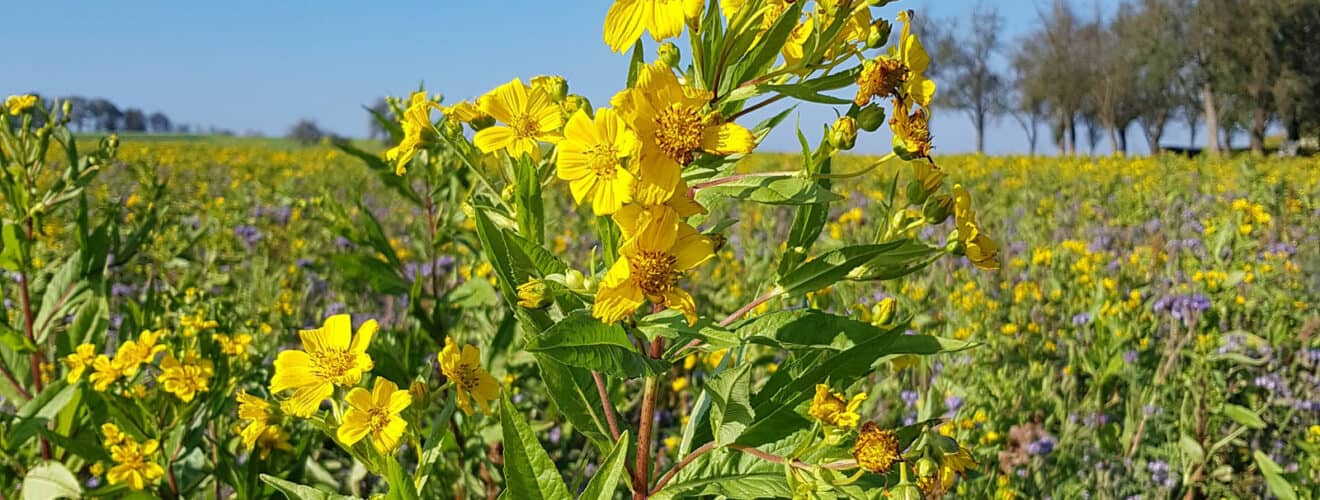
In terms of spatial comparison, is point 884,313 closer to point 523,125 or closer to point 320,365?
point 523,125

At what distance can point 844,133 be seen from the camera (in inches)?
34.9

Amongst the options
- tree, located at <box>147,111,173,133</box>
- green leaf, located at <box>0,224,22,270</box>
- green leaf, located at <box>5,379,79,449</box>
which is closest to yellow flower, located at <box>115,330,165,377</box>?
green leaf, located at <box>5,379,79,449</box>

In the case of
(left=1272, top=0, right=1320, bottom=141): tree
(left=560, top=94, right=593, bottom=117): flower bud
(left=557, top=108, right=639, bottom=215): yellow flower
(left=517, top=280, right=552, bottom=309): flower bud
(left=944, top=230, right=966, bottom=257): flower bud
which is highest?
(left=1272, top=0, right=1320, bottom=141): tree

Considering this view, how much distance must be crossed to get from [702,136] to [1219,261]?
3095 mm

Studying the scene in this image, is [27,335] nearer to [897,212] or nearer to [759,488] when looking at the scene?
[759,488]

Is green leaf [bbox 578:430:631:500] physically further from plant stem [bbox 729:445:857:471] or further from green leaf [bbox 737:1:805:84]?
green leaf [bbox 737:1:805:84]

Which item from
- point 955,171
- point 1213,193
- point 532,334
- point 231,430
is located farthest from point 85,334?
point 955,171

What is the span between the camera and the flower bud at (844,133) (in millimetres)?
887

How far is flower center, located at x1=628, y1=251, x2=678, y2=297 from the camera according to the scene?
0.77 m

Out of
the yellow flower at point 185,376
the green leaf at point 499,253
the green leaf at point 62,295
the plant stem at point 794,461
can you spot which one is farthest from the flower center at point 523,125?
the green leaf at point 62,295

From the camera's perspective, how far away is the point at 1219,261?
3.14 meters

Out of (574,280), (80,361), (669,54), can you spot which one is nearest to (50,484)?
(80,361)

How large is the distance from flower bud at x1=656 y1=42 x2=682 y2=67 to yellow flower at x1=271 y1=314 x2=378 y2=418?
1.48ft

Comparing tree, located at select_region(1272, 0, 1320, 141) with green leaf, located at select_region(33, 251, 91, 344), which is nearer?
green leaf, located at select_region(33, 251, 91, 344)
